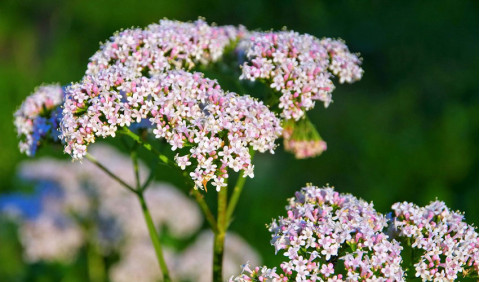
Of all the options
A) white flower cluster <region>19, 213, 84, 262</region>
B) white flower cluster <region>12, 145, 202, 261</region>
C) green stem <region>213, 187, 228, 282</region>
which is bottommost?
green stem <region>213, 187, 228, 282</region>

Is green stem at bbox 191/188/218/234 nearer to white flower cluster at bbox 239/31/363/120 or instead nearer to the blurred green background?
white flower cluster at bbox 239/31/363/120

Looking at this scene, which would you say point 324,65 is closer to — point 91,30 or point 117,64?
point 117,64

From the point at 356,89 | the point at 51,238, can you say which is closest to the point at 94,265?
the point at 51,238

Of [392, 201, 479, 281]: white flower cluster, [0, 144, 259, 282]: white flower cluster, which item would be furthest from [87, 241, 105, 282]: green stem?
[392, 201, 479, 281]: white flower cluster

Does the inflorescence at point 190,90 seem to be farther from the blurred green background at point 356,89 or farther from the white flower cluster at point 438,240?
the blurred green background at point 356,89

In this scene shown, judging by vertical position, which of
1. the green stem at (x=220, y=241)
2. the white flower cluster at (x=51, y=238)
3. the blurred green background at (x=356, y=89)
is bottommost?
the green stem at (x=220, y=241)

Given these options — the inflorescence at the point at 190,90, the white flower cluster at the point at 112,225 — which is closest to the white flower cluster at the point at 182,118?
the inflorescence at the point at 190,90
